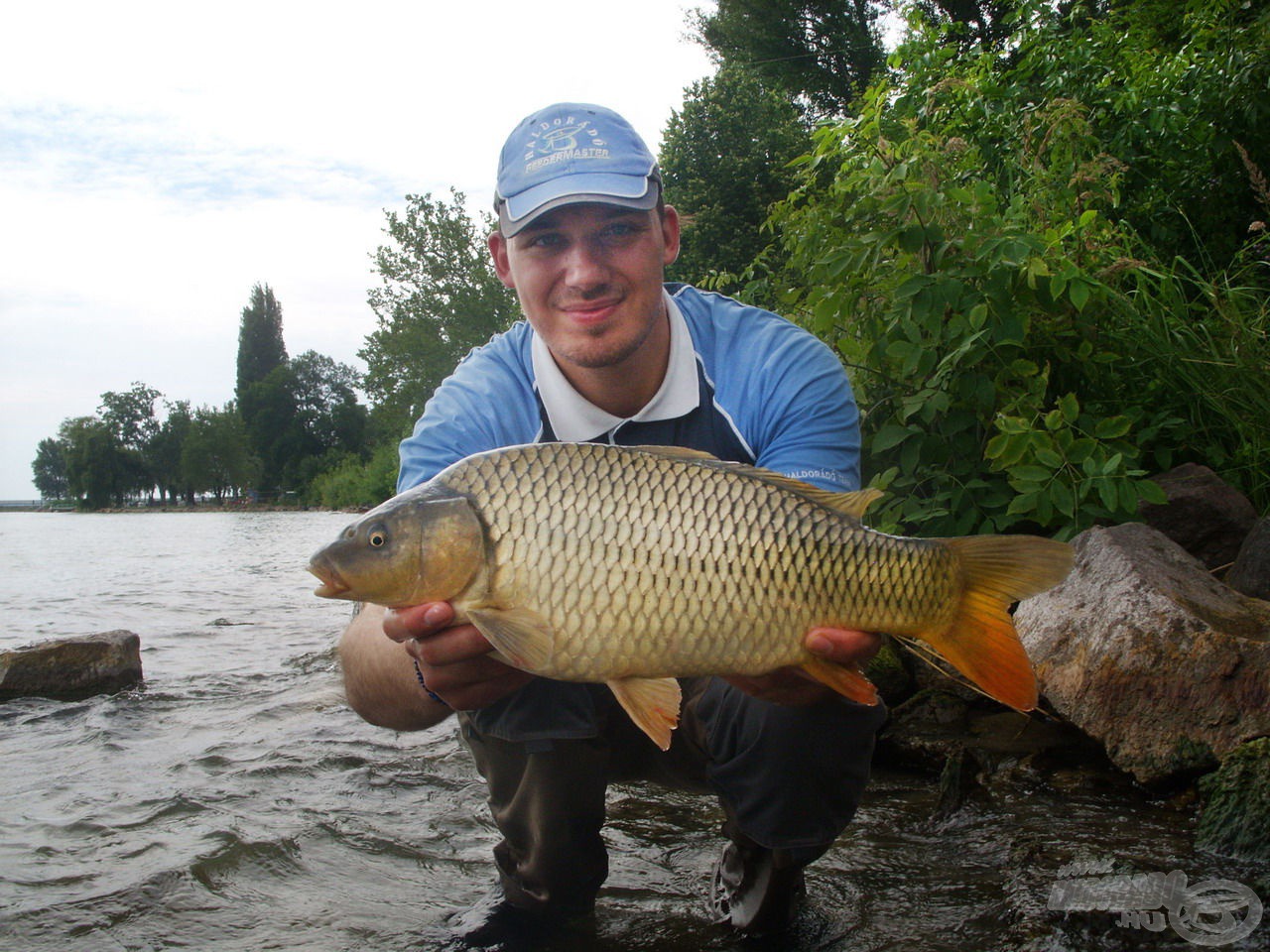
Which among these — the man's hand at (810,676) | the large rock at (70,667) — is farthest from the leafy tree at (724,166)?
the man's hand at (810,676)

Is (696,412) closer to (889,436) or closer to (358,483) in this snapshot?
(889,436)

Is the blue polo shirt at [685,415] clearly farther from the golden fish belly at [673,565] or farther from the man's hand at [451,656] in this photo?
the golden fish belly at [673,565]

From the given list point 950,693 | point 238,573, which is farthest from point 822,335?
point 238,573

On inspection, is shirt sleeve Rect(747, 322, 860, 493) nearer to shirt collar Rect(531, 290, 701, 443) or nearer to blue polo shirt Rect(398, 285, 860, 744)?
blue polo shirt Rect(398, 285, 860, 744)

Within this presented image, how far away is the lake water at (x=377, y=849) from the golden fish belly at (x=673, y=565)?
0.71 m

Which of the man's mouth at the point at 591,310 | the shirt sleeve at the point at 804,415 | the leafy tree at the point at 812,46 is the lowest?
the shirt sleeve at the point at 804,415

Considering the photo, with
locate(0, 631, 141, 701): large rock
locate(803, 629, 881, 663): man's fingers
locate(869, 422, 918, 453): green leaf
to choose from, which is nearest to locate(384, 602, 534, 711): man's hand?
locate(803, 629, 881, 663): man's fingers

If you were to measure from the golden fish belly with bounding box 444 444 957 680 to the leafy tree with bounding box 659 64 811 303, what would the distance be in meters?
14.5

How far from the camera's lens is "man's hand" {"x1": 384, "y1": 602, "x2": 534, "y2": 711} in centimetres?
156

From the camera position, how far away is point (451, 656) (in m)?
1.62

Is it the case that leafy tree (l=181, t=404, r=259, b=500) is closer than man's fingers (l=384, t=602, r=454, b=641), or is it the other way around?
man's fingers (l=384, t=602, r=454, b=641)

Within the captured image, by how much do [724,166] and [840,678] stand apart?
16.0m

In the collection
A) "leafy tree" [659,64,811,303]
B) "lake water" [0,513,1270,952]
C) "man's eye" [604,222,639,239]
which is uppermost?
"leafy tree" [659,64,811,303]

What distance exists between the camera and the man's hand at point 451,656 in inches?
61.4
